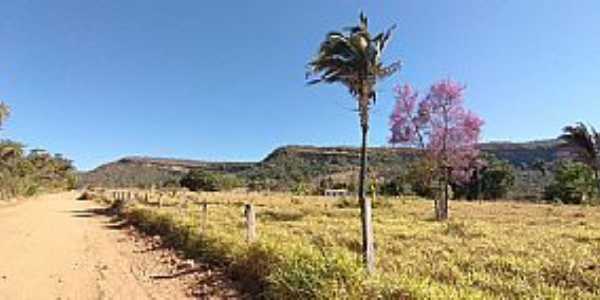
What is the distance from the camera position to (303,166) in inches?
5251

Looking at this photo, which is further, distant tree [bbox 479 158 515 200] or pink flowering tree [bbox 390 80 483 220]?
distant tree [bbox 479 158 515 200]

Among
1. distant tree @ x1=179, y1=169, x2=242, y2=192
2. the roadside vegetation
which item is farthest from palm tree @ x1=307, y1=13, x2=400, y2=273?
distant tree @ x1=179, y1=169, x2=242, y2=192

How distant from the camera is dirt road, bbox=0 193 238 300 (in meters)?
9.54

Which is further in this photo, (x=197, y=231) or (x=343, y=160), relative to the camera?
(x=343, y=160)

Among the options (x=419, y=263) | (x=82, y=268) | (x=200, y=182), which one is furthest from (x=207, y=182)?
(x=419, y=263)

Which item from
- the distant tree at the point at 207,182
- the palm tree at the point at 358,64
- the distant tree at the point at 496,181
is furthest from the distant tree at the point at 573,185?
the distant tree at the point at 207,182

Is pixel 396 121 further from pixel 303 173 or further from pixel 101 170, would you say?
pixel 101 170

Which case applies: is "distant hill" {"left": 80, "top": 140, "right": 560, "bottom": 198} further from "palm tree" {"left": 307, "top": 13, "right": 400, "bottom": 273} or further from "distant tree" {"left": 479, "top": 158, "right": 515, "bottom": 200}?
"palm tree" {"left": 307, "top": 13, "right": 400, "bottom": 273}

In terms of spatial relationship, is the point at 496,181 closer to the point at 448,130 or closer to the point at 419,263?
the point at 448,130

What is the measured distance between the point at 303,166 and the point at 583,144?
4033 inches

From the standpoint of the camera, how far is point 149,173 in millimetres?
161375

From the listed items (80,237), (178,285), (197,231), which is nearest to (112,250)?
(197,231)

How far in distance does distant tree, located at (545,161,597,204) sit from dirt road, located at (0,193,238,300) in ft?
160

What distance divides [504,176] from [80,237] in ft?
204
